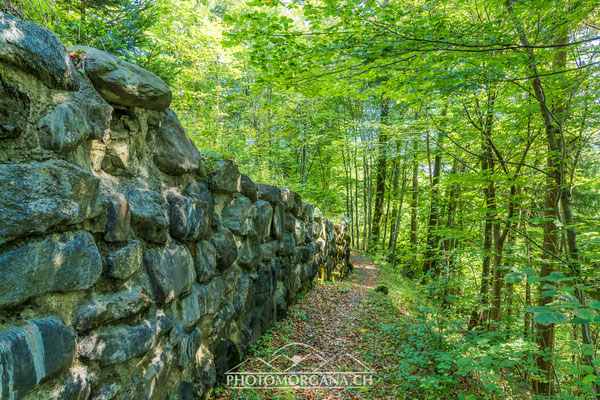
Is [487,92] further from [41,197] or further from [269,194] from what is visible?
[41,197]

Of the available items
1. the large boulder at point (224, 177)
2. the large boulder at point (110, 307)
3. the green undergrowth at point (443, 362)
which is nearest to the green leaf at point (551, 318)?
the green undergrowth at point (443, 362)

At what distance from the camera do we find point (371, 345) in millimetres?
4969

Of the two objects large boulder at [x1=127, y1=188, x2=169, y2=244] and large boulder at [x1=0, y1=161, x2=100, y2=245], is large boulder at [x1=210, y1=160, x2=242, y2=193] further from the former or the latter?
large boulder at [x1=0, y1=161, x2=100, y2=245]

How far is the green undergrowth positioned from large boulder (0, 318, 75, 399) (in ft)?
10.9

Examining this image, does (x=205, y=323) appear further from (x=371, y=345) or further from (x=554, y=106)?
(x=554, y=106)

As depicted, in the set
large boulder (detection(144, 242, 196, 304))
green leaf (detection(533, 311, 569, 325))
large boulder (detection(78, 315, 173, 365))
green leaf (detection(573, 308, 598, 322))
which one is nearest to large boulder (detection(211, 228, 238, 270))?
large boulder (detection(144, 242, 196, 304))

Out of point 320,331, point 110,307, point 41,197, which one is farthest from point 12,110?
point 320,331

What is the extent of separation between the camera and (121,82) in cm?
212

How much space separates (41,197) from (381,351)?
4.82 m

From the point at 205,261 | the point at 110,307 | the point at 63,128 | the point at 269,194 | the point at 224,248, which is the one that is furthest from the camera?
the point at 269,194

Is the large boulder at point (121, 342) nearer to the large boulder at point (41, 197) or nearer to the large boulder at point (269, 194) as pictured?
the large boulder at point (41, 197)

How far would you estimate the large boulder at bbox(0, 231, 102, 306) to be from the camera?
4.45 feet

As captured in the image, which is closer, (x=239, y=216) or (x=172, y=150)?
(x=172, y=150)

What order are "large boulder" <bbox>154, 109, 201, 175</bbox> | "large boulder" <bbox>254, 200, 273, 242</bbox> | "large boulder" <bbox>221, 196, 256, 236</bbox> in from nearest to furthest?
1. "large boulder" <bbox>154, 109, 201, 175</bbox>
2. "large boulder" <bbox>221, 196, 256, 236</bbox>
3. "large boulder" <bbox>254, 200, 273, 242</bbox>
